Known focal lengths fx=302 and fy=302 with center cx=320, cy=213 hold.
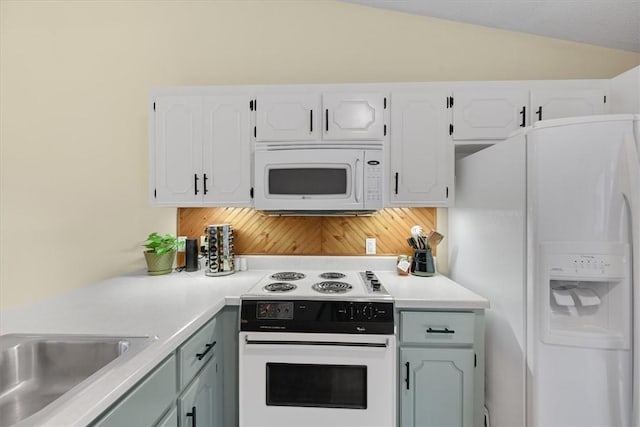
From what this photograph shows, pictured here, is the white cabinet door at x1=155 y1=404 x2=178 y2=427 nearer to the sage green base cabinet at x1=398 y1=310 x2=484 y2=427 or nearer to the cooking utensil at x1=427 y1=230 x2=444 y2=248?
the sage green base cabinet at x1=398 y1=310 x2=484 y2=427

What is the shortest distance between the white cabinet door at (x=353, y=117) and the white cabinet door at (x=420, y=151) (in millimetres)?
115

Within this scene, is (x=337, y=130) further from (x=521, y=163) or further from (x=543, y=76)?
(x=543, y=76)

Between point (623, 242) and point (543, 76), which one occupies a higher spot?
point (543, 76)

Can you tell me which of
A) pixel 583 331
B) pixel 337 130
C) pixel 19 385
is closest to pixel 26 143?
pixel 19 385

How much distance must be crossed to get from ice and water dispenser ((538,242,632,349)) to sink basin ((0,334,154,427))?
163cm

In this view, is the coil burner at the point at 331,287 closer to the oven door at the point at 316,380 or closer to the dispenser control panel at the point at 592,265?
the oven door at the point at 316,380

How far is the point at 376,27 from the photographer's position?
2.28 m

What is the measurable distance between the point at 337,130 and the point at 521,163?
1.02 meters

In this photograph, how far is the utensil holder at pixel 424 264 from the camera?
2.08 m

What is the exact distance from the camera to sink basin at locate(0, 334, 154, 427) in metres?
1.02

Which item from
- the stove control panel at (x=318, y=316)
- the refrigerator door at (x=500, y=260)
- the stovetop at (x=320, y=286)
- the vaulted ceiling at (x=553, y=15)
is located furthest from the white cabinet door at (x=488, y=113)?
the stove control panel at (x=318, y=316)

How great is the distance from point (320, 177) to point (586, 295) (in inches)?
55.2

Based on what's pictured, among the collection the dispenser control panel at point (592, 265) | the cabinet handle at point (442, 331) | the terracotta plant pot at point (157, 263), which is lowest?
the cabinet handle at point (442, 331)

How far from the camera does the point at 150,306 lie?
1.44 meters
